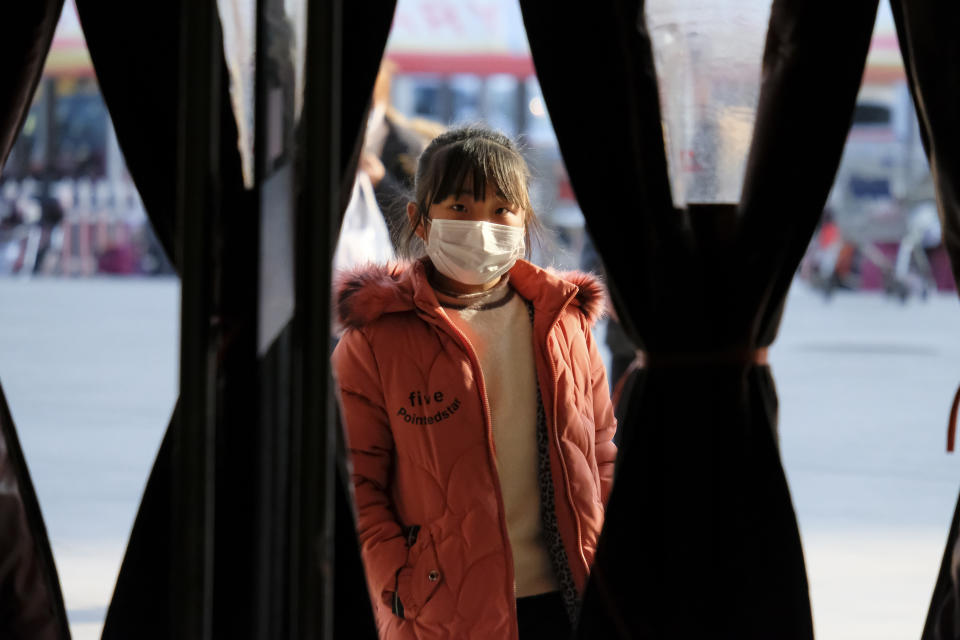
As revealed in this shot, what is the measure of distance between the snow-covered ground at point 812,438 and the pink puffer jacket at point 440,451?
1413mm

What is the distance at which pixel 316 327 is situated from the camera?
3.99 feet

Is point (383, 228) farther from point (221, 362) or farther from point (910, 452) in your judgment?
point (910, 452)

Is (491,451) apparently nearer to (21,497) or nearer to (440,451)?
(440,451)

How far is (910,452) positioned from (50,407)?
14.5ft

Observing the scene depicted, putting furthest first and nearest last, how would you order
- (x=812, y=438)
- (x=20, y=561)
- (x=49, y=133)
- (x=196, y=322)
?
(x=49, y=133) < (x=812, y=438) < (x=20, y=561) < (x=196, y=322)

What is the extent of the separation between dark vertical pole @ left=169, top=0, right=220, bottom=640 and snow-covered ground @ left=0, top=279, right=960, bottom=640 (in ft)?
5.09

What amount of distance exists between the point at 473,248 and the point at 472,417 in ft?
0.83

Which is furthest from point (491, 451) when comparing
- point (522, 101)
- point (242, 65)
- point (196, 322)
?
point (522, 101)

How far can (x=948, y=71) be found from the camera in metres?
1.62

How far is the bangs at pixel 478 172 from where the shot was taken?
157 cm

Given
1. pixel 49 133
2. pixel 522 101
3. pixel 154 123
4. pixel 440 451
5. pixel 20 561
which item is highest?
pixel 522 101

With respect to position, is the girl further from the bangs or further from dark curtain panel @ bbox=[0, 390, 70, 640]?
dark curtain panel @ bbox=[0, 390, 70, 640]

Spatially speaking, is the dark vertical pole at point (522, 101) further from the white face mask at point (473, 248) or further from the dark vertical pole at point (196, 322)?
the dark vertical pole at point (196, 322)

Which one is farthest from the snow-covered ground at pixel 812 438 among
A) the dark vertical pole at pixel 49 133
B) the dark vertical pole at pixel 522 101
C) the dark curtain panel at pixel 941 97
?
the dark vertical pole at pixel 522 101
